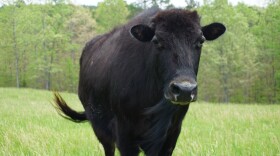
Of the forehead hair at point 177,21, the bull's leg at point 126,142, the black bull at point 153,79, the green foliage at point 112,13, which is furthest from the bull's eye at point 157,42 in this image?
the green foliage at point 112,13

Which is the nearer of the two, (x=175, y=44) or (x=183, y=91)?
(x=183, y=91)

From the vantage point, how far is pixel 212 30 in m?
3.77

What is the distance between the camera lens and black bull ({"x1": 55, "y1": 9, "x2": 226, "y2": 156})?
3137 millimetres

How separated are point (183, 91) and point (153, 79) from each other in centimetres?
76

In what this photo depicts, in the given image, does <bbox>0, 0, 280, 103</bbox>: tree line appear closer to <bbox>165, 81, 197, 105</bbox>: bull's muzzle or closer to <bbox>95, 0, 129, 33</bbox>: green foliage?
<bbox>95, 0, 129, 33</bbox>: green foliage

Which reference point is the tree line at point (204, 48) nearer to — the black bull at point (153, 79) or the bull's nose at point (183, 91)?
the black bull at point (153, 79)

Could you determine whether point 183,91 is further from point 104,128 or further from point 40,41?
point 40,41

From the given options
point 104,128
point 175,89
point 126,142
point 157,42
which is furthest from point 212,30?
point 104,128

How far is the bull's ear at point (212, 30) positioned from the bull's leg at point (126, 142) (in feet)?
3.98

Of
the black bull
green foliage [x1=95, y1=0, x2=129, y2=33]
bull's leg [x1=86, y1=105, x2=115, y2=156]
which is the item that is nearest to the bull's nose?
the black bull

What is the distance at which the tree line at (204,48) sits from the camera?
122 ft

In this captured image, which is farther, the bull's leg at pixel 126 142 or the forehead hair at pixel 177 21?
the bull's leg at pixel 126 142

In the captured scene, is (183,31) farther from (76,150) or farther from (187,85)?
(76,150)

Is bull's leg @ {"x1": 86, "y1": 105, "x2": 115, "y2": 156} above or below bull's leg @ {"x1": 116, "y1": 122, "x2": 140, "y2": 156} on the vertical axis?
below
